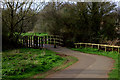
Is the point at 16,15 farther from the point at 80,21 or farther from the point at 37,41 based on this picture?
the point at 80,21

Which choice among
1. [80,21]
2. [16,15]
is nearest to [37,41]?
[16,15]

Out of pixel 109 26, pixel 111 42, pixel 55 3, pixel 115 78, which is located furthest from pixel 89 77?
pixel 55 3

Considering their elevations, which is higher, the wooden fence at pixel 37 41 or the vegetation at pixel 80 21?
the vegetation at pixel 80 21

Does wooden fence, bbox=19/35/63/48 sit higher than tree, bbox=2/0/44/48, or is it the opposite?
tree, bbox=2/0/44/48

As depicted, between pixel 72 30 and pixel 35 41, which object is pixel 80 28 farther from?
pixel 35 41

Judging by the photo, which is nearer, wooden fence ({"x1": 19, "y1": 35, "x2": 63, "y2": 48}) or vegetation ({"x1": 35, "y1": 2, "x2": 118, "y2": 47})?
wooden fence ({"x1": 19, "y1": 35, "x2": 63, "y2": 48})

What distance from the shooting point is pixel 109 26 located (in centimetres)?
1538

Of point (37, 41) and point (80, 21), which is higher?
point (80, 21)

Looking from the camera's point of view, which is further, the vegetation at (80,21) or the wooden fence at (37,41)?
the vegetation at (80,21)

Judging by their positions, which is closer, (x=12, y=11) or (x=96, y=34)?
(x=12, y=11)

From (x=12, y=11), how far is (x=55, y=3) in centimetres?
504

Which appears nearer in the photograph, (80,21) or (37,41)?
(37,41)

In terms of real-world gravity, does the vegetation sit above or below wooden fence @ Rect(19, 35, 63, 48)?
above

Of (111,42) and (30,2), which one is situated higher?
(30,2)
